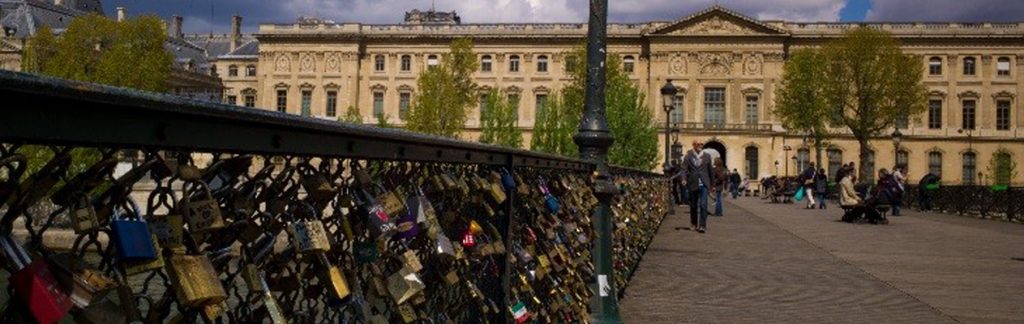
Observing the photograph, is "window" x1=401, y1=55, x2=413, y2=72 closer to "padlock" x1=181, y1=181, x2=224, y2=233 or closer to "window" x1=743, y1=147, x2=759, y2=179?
"window" x1=743, y1=147, x2=759, y2=179

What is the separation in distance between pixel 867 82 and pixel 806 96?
355 centimetres

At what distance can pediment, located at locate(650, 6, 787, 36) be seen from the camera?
7369 centimetres

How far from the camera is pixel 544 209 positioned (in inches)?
197

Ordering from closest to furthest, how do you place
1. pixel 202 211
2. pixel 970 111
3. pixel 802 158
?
pixel 202 211 < pixel 970 111 < pixel 802 158

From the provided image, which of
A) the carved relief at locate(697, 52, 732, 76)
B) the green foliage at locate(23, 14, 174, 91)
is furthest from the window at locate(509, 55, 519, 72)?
the green foliage at locate(23, 14, 174, 91)

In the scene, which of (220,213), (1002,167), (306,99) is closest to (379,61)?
(306,99)

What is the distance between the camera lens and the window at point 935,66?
7456 centimetres

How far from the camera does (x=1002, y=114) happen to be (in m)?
73.9

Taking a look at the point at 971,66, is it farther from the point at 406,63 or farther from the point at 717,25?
the point at 406,63

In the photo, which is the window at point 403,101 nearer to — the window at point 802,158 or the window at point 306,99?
the window at point 306,99

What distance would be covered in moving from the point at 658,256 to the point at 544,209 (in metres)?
8.29

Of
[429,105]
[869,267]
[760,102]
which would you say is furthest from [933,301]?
[760,102]

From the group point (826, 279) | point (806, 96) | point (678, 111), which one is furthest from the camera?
point (678, 111)

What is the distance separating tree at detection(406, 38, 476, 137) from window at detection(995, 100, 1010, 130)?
41151mm
